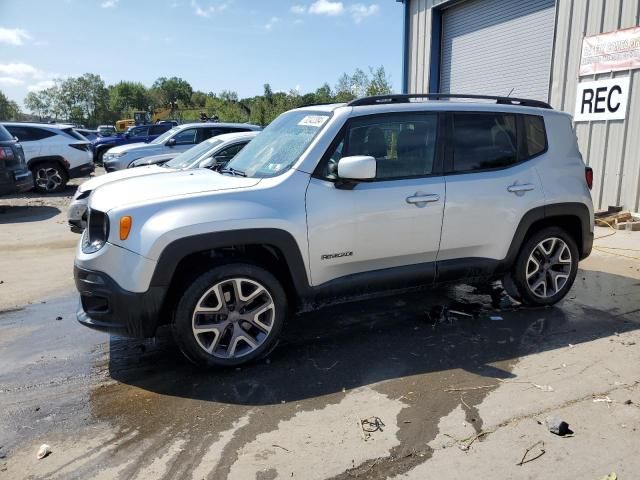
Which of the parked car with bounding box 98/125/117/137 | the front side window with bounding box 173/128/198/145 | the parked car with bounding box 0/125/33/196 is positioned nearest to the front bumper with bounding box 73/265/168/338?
the parked car with bounding box 0/125/33/196

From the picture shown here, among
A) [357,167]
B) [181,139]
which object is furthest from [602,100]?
[181,139]

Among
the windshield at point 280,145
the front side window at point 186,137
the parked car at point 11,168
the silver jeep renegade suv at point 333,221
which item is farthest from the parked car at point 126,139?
the silver jeep renegade suv at point 333,221

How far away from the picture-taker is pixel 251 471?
103 inches

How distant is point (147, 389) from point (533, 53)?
10310 millimetres

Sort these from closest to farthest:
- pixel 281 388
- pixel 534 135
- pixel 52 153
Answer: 1. pixel 281 388
2. pixel 534 135
3. pixel 52 153

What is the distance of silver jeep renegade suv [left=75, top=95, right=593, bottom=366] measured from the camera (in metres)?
3.40

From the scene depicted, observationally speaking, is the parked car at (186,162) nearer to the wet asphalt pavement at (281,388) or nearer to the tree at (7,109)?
the wet asphalt pavement at (281,388)

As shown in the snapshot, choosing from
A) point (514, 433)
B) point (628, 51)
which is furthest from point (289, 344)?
point (628, 51)

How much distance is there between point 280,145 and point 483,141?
1.72m

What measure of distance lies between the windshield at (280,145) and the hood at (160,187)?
219 mm

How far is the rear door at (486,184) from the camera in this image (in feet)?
13.9

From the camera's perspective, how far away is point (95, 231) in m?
3.60

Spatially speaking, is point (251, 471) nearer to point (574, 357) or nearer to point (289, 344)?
point (289, 344)

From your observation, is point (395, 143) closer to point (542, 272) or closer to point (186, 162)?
point (542, 272)
